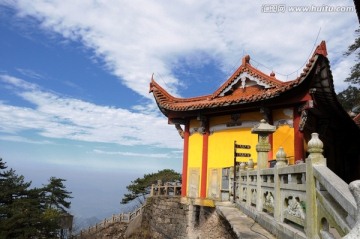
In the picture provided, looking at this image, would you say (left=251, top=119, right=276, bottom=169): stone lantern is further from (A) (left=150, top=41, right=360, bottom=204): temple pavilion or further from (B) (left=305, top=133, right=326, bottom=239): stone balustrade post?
(B) (left=305, top=133, right=326, bottom=239): stone balustrade post

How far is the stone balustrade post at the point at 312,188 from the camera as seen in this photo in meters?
4.02

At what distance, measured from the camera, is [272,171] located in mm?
6297

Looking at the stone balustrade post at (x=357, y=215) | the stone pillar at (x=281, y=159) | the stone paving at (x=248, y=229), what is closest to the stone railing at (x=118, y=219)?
the stone paving at (x=248, y=229)

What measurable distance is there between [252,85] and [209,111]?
2108 millimetres

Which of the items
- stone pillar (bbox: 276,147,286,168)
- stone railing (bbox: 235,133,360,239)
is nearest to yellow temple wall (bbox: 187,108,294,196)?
stone railing (bbox: 235,133,360,239)

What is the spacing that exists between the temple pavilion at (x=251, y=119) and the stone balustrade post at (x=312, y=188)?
6874 mm

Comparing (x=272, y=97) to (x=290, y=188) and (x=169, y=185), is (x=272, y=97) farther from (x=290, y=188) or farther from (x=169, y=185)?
(x=169, y=185)

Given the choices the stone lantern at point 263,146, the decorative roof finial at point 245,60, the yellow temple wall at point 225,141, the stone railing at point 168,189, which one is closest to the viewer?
the stone lantern at point 263,146

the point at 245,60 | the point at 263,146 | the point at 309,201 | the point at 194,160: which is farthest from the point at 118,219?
the point at 309,201

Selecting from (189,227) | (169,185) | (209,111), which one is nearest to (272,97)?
(209,111)

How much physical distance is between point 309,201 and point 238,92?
33.6 ft

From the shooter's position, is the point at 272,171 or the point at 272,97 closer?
the point at 272,171

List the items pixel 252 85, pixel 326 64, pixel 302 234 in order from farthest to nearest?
1. pixel 252 85
2. pixel 326 64
3. pixel 302 234

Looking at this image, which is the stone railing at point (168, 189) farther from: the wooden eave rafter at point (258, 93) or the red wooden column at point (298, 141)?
the red wooden column at point (298, 141)
